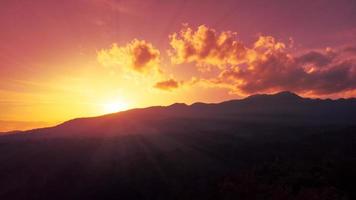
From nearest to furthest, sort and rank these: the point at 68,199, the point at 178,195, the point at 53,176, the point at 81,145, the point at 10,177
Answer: the point at 178,195 < the point at 68,199 < the point at 53,176 < the point at 10,177 < the point at 81,145

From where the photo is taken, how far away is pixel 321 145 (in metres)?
144

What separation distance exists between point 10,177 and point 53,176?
22.1 m

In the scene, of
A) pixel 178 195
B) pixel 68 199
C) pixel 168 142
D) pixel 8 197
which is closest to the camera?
pixel 178 195

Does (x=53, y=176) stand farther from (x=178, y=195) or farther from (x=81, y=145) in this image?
(x=178, y=195)

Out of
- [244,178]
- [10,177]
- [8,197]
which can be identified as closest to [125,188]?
[8,197]

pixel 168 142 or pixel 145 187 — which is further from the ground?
pixel 168 142

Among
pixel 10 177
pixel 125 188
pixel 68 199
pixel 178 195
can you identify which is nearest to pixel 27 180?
pixel 10 177

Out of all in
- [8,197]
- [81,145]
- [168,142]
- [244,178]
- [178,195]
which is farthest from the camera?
[168,142]

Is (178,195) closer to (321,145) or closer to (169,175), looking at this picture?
(169,175)

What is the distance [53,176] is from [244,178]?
10934 cm

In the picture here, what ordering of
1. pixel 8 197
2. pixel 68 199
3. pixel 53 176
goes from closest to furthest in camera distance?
pixel 68 199 → pixel 8 197 → pixel 53 176

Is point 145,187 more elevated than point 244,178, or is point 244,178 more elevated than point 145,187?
point 244,178

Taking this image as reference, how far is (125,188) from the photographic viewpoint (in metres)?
108

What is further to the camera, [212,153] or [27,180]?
[212,153]
